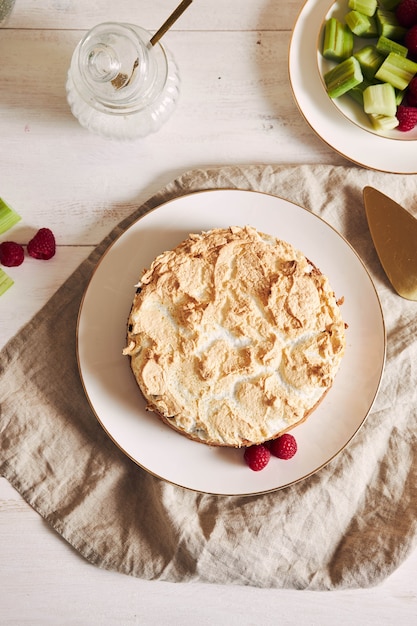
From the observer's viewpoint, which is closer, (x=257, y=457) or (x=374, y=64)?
(x=257, y=457)

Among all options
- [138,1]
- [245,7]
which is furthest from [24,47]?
[245,7]

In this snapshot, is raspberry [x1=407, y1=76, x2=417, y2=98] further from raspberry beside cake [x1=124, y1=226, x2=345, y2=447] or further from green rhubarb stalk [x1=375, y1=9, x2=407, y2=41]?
raspberry beside cake [x1=124, y1=226, x2=345, y2=447]

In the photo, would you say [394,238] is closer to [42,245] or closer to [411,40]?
[411,40]

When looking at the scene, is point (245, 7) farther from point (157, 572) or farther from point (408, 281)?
point (157, 572)

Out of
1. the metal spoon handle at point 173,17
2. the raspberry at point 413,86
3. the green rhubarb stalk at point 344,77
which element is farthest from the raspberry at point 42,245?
the raspberry at point 413,86

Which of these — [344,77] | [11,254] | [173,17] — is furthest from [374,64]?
[11,254]

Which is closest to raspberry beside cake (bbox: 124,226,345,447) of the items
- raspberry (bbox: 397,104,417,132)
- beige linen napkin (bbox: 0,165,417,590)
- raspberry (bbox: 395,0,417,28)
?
beige linen napkin (bbox: 0,165,417,590)

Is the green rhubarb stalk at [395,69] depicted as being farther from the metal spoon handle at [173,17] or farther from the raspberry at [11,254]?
the raspberry at [11,254]
